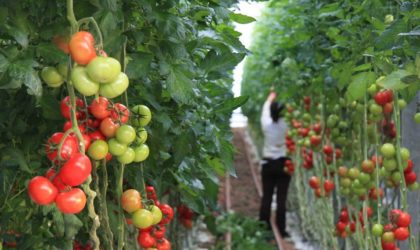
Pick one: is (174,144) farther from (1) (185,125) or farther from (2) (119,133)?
(2) (119,133)

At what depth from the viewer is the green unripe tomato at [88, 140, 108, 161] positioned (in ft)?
3.10

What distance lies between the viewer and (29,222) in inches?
60.6

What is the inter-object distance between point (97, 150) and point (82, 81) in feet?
0.64

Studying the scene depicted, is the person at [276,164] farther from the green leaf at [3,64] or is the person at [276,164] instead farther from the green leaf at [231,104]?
the green leaf at [3,64]

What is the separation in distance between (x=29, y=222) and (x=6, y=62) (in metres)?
0.74

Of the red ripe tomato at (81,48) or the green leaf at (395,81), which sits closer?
the red ripe tomato at (81,48)

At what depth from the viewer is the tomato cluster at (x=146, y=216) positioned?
1.10 metres

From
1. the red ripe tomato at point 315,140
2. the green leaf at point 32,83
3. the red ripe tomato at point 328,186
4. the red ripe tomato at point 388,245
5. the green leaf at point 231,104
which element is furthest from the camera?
the red ripe tomato at point 315,140

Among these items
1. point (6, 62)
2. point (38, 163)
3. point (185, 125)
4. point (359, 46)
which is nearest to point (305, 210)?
point (359, 46)

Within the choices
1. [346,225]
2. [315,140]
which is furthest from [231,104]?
[315,140]

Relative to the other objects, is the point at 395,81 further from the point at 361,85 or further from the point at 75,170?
the point at 75,170

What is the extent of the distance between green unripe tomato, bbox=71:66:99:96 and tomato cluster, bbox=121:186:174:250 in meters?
0.36

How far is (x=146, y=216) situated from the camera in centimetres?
111


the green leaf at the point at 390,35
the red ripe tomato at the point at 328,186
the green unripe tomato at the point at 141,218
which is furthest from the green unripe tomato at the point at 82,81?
the red ripe tomato at the point at 328,186
